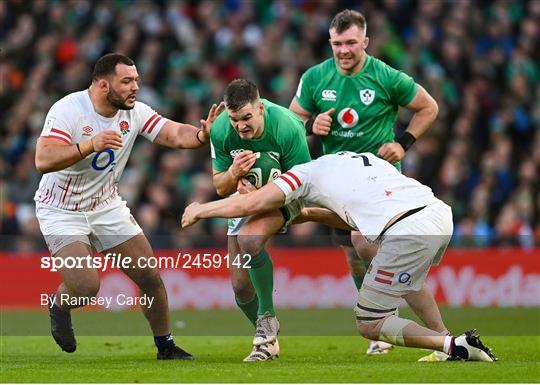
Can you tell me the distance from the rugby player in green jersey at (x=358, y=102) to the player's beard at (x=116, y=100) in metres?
1.80

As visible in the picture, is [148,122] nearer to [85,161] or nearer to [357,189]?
[85,161]

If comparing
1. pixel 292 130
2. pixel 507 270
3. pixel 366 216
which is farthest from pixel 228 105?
pixel 507 270

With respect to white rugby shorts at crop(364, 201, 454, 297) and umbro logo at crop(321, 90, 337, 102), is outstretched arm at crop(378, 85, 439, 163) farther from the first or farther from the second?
white rugby shorts at crop(364, 201, 454, 297)

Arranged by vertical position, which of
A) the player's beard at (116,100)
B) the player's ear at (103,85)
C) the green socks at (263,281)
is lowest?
the green socks at (263,281)

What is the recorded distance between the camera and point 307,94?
1196 cm

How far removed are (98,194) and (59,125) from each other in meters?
0.77

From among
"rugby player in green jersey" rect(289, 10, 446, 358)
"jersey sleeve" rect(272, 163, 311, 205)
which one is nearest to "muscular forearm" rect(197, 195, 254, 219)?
"jersey sleeve" rect(272, 163, 311, 205)

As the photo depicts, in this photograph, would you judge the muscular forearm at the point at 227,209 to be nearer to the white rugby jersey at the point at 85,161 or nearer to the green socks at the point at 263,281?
the green socks at the point at 263,281

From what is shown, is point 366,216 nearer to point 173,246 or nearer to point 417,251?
point 417,251

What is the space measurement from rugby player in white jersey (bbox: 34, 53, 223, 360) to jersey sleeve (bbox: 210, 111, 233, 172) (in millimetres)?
458

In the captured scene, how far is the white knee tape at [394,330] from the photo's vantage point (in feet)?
32.4

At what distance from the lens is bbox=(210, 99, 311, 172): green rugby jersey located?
1062 centimetres

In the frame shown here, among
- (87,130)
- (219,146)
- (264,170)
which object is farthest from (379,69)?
(87,130)

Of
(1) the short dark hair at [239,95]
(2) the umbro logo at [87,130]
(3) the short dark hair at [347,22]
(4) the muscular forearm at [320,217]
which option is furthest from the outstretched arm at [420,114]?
(2) the umbro logo at [87,130]
